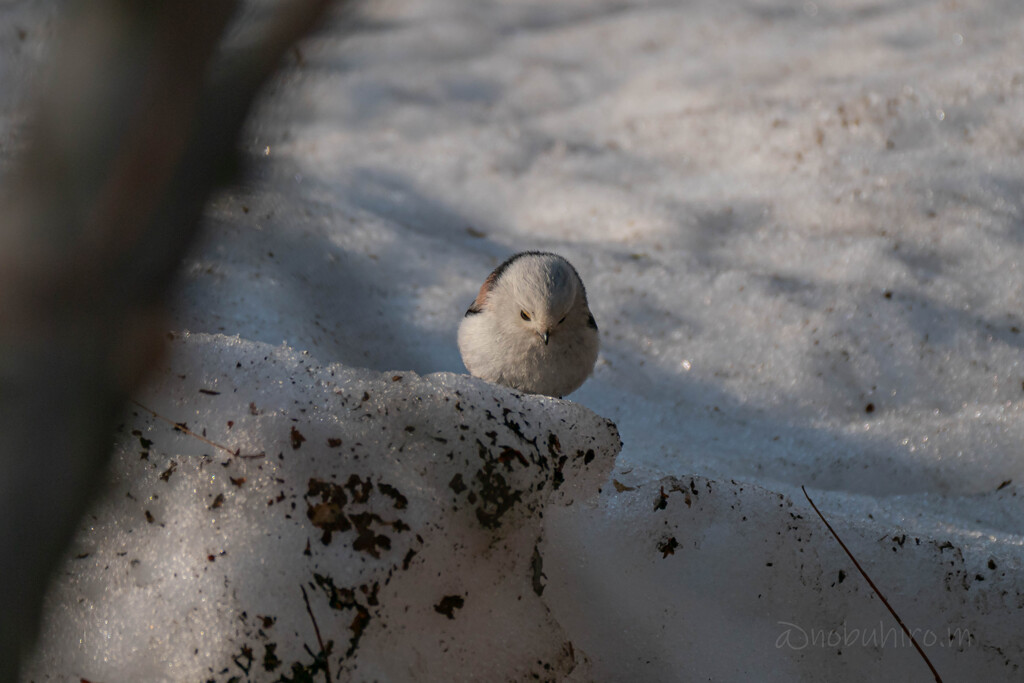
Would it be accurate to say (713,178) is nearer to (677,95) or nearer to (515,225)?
(677,95)

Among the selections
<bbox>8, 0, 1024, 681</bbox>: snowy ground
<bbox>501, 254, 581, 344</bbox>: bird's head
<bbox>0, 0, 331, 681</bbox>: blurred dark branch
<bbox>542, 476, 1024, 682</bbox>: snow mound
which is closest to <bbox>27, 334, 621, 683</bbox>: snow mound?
<bbox>8, 0, 1024, 681</bbox>: snowy ground

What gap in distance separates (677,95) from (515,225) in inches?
56.9

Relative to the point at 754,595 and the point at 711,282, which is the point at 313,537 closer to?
the point at 754,595

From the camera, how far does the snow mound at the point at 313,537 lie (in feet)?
5.02

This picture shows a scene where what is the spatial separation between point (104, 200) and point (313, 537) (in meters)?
1.11

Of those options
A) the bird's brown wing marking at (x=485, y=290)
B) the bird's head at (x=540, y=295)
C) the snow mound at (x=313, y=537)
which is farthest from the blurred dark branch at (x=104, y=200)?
the bird's brown wing marking at (x=485, y=290)

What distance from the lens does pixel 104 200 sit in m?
0.59

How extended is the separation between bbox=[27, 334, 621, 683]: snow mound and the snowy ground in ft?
0.09

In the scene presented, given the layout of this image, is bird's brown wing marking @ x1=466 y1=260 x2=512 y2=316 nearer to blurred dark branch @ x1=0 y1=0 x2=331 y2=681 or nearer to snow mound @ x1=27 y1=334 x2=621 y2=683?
snow mound @ x1=27 y1=334 x2=621 y2=683

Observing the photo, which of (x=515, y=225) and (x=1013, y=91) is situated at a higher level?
(x=1013, y=91)

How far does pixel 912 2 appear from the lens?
5012mm

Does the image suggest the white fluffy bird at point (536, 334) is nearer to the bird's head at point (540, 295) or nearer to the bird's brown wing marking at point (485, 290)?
the bird's head at point (540, 295)

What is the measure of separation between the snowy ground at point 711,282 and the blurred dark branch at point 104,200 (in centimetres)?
105

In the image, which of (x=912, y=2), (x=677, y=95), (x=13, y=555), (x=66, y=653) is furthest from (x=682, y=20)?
(x=13, y=555)
